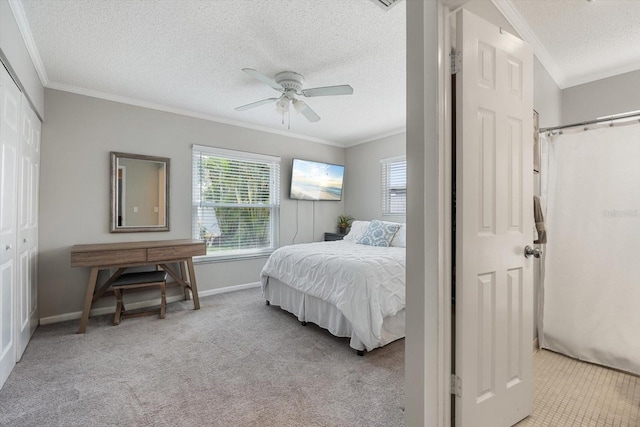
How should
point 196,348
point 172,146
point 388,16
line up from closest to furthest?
point 388,16
point 196,348
point 172,146

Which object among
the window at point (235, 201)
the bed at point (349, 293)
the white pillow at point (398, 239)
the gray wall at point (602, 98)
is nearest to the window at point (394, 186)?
the white pillow at point (398, 239)

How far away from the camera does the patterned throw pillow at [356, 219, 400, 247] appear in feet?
12.0

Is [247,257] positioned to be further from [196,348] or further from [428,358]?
[428,358]

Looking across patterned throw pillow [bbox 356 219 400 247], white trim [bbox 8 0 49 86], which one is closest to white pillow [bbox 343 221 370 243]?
patterned throw pillow [bbox 356 219 400 247]

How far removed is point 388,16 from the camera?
6.59 feet

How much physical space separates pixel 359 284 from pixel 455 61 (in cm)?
166

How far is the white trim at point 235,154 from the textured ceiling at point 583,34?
342 cm

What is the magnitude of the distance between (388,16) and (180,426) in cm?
281

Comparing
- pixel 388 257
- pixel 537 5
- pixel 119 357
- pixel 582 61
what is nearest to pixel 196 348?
pixel 119 357

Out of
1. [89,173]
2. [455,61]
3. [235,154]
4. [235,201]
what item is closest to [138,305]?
[89,173]

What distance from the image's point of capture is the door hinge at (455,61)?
1.35 m

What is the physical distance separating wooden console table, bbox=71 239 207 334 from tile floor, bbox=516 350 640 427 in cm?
325

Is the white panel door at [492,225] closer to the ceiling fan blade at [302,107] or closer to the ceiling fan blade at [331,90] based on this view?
the ceiling fan blade at [331,90]

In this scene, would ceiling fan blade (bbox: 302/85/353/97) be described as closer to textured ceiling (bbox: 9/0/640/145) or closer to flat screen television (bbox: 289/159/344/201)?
textured ceiling (bbox: 9/0/640/145)
